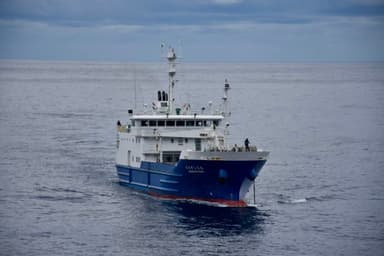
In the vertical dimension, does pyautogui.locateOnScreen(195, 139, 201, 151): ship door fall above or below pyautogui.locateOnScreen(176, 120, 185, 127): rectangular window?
below

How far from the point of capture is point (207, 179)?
2297 inches

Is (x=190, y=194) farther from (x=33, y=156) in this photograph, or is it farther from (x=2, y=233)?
Answer: (x=33, y=156)

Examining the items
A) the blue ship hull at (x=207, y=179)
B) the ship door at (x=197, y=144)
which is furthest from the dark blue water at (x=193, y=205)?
the ship door at (x=197, y=144)

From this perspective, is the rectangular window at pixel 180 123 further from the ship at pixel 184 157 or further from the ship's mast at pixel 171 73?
the ship's mast at pixel 171 73

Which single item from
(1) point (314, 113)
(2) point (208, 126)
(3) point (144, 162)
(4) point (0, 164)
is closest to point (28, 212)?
(3) point (144, 162)

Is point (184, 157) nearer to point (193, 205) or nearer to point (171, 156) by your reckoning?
point (193, 205)

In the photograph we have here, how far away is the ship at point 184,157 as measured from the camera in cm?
5728

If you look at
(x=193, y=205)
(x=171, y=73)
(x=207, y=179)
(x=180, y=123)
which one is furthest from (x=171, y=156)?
(x=171, y=73)

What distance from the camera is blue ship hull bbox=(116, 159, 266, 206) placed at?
188 feet

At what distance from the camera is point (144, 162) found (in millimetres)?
62938

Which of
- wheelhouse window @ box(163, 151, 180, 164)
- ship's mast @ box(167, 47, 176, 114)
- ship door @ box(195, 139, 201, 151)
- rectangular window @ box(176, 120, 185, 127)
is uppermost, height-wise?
ship's mast @ box(167, 47, 176, 114)

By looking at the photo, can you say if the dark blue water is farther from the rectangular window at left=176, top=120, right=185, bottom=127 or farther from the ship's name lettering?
the rectangular window at left=176, top=120, right=185, bottom=127

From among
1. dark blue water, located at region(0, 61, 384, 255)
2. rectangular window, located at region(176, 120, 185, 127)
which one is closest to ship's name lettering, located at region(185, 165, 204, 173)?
dark blue water, located at region(0, 61, 384, 255)

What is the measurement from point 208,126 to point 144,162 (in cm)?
516
